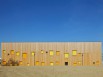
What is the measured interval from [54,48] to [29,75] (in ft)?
65.6

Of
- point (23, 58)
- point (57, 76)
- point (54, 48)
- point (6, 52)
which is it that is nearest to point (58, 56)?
point (54, 48)

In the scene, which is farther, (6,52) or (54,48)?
(6,52)

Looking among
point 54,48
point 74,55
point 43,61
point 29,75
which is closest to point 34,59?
point 43,61

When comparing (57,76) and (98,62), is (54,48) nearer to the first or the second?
(98,62)

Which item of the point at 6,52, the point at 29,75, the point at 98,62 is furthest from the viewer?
the point at 6,52

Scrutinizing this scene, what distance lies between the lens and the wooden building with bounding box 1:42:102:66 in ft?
131

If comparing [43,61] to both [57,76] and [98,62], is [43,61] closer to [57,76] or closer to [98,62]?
[98,62]

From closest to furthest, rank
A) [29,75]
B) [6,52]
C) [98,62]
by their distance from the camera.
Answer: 1. [29,75]
2. [98,62]
3. [6,52]

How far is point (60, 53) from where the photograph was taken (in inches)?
1588

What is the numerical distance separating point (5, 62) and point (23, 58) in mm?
4765

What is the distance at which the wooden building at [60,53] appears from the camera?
39.9 meters

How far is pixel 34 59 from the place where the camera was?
41.4 metres

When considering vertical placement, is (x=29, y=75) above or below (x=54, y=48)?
below

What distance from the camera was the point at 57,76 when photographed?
20922 mm
